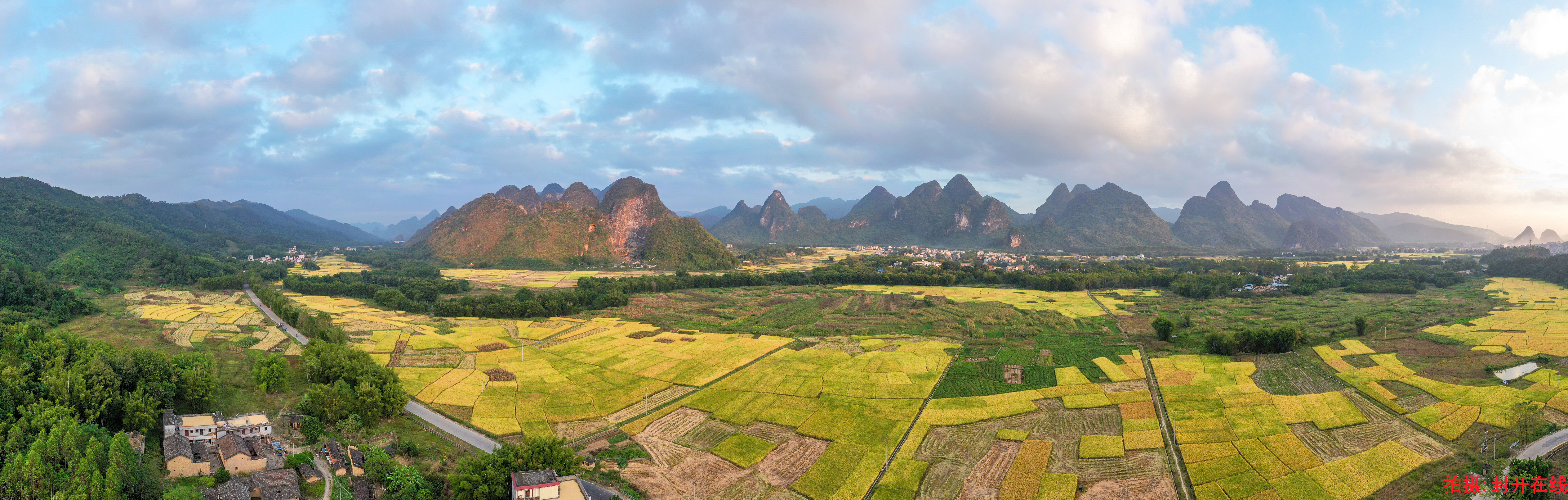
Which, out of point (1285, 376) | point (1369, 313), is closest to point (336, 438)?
point (1285, 376)

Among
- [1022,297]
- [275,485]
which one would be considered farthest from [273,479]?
[1022,297]

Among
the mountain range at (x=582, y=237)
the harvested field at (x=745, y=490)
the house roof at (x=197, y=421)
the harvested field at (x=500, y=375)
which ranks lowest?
the harvested field at (x=745, y=490)

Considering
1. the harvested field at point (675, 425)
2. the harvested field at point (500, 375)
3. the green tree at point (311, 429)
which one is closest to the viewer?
the green tree at point (311, 429)

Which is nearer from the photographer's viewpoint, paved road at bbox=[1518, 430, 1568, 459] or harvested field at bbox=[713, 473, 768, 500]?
harvested field at bbox=[713, 473, 768, 500]

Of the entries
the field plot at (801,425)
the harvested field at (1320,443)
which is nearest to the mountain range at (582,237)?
the field plot at (801,425)

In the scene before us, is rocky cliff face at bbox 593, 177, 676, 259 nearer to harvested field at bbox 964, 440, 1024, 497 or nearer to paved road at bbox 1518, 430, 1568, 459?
harvested field at bbox 964, 440, 1024, 497

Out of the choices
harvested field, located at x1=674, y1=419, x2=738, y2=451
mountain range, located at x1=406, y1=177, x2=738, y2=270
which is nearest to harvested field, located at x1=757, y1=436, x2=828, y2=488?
harvested field, located at x1=674, y1=419, x2=738, y2=451

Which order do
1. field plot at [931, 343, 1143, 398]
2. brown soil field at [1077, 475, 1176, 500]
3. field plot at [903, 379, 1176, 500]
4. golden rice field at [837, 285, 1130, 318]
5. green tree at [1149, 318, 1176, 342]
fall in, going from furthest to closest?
golden rice field at [837, 285, 1130, 318] → green tree at [1149, 318, 1176, 342] → field plot at [931, 343, 1143, 398] → field plot at [903, 379, 1176, 500] → brown soil field at [1077, 475, 1176, 500]

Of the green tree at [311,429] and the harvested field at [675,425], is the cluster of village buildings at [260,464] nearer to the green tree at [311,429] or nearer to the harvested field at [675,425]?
the green tree at [311,429]
